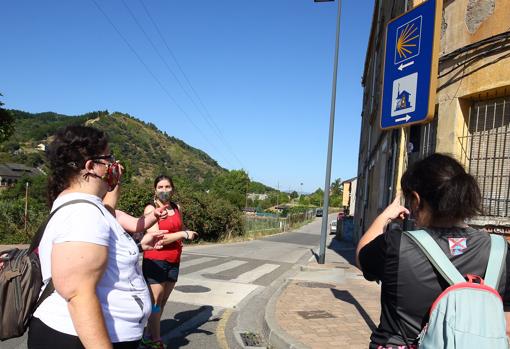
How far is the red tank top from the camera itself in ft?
14.5

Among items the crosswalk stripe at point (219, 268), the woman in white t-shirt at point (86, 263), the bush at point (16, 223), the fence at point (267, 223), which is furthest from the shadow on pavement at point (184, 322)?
the fence at point (267, 223)

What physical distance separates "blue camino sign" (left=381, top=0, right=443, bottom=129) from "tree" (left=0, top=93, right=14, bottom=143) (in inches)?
466

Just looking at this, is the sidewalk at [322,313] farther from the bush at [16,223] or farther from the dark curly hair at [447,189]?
the bush at [16,223]

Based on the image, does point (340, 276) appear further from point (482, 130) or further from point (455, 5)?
point (455, 5)

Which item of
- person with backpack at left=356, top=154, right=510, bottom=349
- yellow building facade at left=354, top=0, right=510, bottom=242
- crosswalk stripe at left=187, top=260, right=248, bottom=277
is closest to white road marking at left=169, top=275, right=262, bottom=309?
crosswalk stripe at left=187, top=260, right=248, bottom=277

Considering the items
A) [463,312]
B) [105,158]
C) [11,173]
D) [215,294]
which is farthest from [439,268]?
[11,173]

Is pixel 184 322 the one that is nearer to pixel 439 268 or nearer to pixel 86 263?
pixel 86 263

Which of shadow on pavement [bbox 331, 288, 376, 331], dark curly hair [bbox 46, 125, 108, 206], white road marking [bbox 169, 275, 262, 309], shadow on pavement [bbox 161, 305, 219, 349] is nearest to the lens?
dark curly hair [bbox 46, 125, 108, 206]

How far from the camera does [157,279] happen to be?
4410 millimetres

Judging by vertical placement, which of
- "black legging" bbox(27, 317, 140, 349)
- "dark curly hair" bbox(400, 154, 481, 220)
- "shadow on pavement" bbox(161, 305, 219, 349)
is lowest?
"shadow on pavement" bbox(161, 305, 219, 349)

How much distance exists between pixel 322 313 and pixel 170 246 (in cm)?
304

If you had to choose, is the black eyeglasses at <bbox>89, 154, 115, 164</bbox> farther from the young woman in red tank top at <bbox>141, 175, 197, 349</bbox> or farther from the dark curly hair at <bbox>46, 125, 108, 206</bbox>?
the young woman in red tank top at <bbox>141, 175, 197, 349</bbox>

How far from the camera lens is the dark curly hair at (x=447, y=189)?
1814mm

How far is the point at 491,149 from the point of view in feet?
19.8
